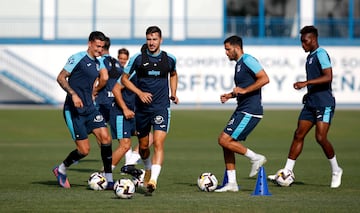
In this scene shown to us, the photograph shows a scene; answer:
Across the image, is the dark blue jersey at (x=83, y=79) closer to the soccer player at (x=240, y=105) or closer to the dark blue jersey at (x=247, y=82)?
the soccer player at (x=240, y=105)

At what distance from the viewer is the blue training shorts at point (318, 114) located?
1498 cm

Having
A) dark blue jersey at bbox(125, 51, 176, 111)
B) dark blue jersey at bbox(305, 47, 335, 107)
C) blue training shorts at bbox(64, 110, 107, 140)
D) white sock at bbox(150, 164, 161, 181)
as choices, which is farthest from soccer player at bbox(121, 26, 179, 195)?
dark blue jersey at bbox(305, 47, 335, 107)

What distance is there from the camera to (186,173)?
56.5 feet

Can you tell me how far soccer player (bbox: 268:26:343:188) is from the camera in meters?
14.9

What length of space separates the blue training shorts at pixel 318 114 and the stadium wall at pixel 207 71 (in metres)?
30.7

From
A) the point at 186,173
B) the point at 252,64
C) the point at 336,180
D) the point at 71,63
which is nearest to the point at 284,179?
the point at 336,180

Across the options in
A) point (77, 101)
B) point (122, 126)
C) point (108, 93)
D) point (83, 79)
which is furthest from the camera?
point (108, 93)

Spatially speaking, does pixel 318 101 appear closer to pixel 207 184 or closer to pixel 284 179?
pixel 284 179

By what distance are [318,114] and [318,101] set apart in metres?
0.21

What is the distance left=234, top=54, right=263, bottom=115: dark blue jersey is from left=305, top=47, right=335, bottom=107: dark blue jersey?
3.30ft

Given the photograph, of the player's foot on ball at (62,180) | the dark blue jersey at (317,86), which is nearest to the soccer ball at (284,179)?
the dark blue jersey at (317,86)

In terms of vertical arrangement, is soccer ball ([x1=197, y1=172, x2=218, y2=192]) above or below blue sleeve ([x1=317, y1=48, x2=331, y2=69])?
below

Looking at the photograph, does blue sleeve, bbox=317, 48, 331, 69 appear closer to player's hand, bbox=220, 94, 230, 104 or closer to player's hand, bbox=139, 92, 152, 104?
player's hand, bbox=220, 94, 230, 104

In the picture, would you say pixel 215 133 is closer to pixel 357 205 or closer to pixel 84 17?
pixel 357 205
